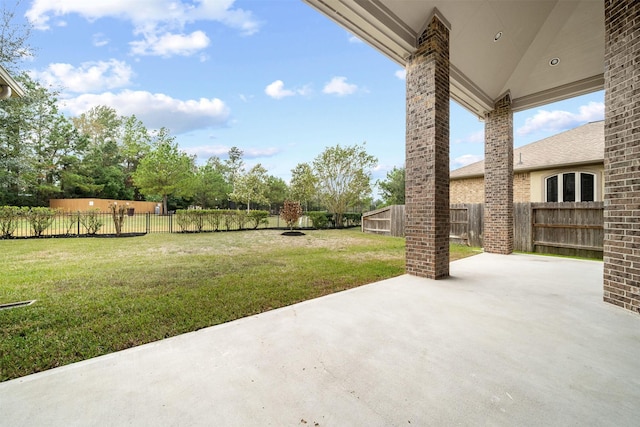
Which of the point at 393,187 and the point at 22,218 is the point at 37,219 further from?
the point at 393,187

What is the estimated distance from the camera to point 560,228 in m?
7.17

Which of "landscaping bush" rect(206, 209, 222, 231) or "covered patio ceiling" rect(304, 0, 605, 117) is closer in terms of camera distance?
"covered patio ceiling" rect(304, 0, 605, 117)

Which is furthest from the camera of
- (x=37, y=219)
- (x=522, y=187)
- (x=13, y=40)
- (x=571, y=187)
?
(x=522, y=187)

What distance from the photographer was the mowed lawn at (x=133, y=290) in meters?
2.16

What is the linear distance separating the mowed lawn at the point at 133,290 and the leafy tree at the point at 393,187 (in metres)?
18.0

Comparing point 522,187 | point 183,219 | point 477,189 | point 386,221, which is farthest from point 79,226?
point 522,187

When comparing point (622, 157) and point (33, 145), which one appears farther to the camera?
point (33, 145)

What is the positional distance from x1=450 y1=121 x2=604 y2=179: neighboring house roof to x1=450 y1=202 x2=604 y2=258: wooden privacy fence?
164 inches

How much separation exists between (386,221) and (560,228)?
22.8 ft

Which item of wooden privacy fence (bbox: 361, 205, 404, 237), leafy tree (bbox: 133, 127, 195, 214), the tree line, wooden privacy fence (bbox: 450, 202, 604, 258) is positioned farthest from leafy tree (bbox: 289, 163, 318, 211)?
wooden privacy fence (bbox: 450, 202, 604, 258)

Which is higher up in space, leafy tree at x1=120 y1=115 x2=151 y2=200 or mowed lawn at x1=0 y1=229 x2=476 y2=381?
leafy tree at x1=120 y1=115 x2=151 y2=200

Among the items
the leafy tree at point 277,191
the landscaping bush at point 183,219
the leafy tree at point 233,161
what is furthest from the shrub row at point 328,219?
the leafy tree at point 233,161

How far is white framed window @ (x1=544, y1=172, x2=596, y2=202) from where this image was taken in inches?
387

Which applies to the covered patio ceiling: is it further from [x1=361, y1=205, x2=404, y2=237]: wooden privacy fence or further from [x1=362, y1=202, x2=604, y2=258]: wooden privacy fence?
[x1=361, y1=205, x2=404, y2=237]: wooden privacy fence
